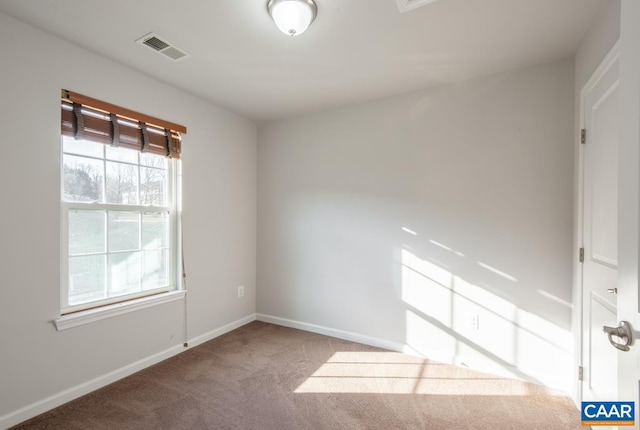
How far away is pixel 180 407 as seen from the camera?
2.12m

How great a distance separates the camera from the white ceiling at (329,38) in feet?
5.98

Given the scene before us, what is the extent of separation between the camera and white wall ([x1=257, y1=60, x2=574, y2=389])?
7.82ft

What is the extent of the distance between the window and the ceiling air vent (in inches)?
23.3

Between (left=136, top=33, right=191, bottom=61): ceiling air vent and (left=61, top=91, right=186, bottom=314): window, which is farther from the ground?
(left=136, top=33, right=191, bottom=61): ceiling air vent

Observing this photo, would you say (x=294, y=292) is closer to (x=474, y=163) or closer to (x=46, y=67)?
(x=474, y=163)

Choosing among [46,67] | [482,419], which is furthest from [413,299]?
[46,67]

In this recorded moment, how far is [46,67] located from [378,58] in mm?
2335

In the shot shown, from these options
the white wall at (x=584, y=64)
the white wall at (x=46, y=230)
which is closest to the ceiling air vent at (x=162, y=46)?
the white wall at (x=46, y=230)

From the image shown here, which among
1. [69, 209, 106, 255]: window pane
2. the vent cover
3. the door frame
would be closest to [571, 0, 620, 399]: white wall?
the door frame

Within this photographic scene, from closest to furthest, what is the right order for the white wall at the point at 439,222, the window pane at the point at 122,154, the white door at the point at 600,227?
the white door at the point at 600,227 < the white wall at the point at 439,222 < the window pane at the point at 122,154

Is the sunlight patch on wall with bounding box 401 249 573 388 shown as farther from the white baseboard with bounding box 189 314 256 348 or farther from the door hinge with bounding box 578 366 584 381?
the white baseboard with bounding box 189 314 256 348

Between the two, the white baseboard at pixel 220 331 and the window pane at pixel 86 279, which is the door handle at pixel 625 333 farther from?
the white baseboard at pixel 220 331

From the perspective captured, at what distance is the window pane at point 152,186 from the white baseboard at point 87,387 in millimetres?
1380

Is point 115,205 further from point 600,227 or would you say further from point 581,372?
point 581,372
